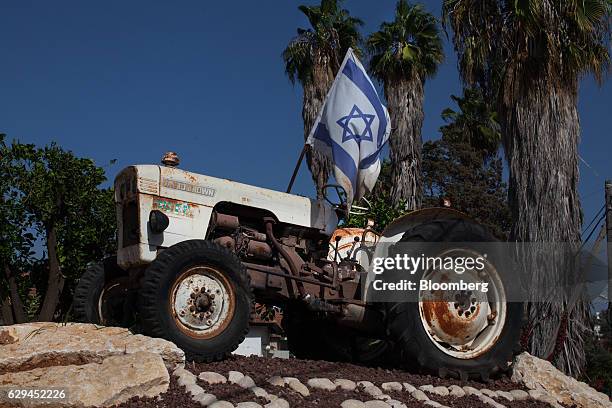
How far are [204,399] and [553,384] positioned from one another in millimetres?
4025

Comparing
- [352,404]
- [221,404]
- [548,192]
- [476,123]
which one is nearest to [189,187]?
[221,404]

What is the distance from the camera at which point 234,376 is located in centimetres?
619

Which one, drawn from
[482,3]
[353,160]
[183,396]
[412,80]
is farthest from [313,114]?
[183,396]

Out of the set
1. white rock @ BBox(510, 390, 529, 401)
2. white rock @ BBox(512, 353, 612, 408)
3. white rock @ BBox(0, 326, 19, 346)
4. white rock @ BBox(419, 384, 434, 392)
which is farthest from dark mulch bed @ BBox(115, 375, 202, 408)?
white rock @ BBox(512, 353, 612, 408)

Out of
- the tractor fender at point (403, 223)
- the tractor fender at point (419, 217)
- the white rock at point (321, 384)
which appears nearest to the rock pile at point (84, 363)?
the white rock at point (321, 384)

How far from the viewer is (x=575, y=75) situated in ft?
44.4

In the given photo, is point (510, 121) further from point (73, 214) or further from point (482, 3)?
point (73, 214)

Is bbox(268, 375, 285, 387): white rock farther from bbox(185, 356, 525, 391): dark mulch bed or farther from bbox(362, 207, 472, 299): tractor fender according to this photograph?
bbox(362, 207, 472, 299): tractor fender

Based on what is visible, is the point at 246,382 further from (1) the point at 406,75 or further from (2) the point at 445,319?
(1) the point at 406,75

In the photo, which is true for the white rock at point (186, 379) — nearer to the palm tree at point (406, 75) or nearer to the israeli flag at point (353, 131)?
the israeli flag at point (353, 131)

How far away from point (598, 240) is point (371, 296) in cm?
463

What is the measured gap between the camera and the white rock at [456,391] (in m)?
7.04

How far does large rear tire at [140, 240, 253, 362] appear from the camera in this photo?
6.41 m

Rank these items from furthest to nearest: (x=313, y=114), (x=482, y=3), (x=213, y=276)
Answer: (x=313, y=114) < (x=482, y=3) < (x=213, y=276)
